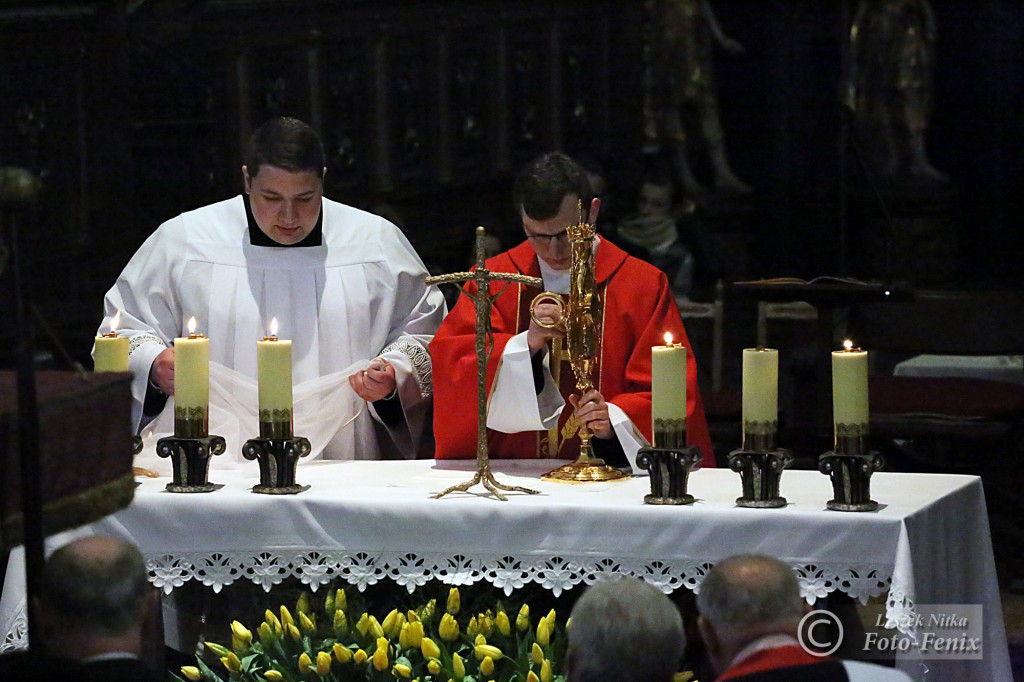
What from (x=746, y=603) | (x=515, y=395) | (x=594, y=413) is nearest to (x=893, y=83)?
(x=515, y=395)

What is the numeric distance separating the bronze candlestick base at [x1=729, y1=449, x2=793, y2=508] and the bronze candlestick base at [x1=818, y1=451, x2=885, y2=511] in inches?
4.0

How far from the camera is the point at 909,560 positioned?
3.63m

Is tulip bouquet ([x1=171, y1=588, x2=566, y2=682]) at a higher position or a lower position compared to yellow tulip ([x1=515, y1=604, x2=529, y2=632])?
lower

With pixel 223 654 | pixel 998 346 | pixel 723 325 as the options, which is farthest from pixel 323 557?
pixel 723 325

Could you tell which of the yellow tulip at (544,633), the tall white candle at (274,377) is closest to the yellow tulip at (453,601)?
the yellow tulip at (544,633)

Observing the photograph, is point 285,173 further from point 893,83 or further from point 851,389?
point 893,83

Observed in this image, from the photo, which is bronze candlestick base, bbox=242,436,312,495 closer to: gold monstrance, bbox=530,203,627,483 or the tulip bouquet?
the tulip bouquet

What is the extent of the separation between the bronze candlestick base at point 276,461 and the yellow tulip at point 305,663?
15.8 inches

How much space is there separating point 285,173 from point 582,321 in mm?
1202

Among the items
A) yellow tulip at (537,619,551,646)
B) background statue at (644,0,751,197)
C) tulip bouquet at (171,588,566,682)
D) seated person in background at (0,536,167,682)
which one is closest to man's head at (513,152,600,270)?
tulip bouquet at (171,588,566,682)

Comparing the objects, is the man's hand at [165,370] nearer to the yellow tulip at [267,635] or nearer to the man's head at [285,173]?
the man's head at [285,173]

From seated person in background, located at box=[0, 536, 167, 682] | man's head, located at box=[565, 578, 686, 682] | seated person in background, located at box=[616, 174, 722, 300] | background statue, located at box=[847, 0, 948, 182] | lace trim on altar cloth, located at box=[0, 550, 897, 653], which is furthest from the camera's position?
seated person in background, located at box=[616, 174, 722, 300]

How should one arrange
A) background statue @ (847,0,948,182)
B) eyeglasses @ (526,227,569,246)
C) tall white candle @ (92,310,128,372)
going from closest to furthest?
Answer: tall white candle @ (92,310,128,372), eyeglasses @ (526,227,569,246), background statue @ (847,0,948,182)

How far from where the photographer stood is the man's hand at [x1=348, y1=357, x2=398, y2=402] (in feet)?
15.8
